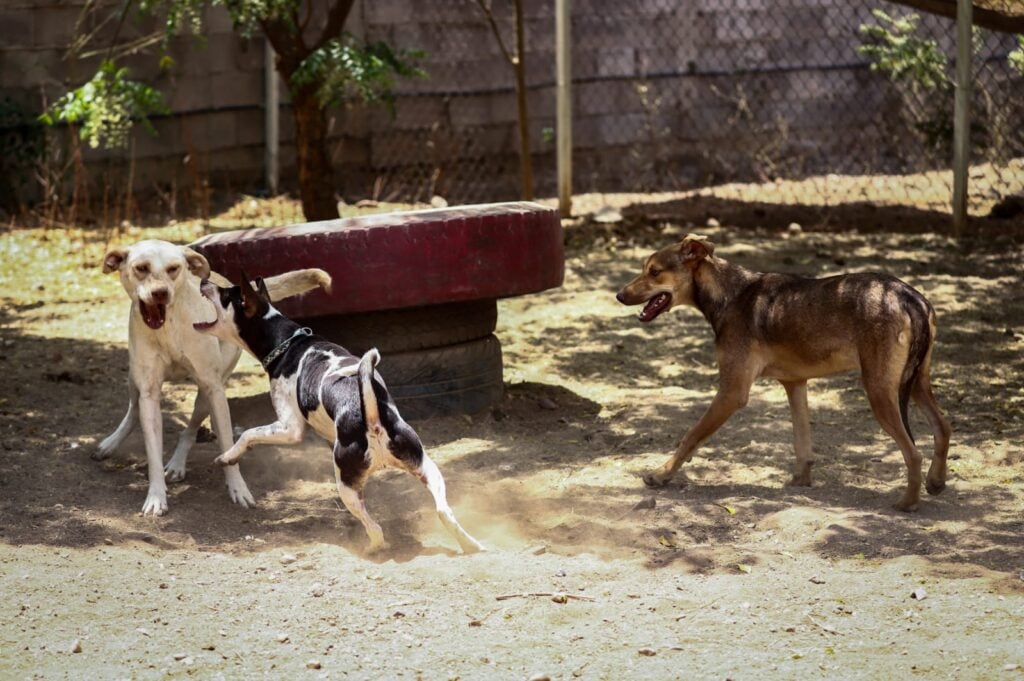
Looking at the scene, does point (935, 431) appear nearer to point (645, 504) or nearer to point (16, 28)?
point (645, 504)

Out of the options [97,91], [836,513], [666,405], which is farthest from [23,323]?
[836,513]

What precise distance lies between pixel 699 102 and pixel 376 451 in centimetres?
988

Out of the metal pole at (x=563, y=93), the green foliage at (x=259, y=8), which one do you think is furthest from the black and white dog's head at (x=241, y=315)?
the metal pole at (x=563, y=93)

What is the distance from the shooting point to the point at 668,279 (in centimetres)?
621

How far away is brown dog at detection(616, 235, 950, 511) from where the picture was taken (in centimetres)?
555

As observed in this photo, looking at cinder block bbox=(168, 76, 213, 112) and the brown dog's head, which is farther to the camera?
cinder block bbox=(168, 76, 213, 112)

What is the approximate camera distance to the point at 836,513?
551 cm

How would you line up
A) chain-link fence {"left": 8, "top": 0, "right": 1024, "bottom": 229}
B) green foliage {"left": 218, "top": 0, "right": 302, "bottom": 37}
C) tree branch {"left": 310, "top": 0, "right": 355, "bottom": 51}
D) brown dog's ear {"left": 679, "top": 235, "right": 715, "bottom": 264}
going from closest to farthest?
brown dog's ear {"left": 679, "top": 235, "right": 715, "bottom": 264}, green foliage {"left": 218, "top": 0, "right": 302, "bottom": 37}, tree branch {"left": 310, "top": 0, "right": 355, "bottom": 51}, chain-link fence {"left": 8, "top": 0, "right": 1024, "bottom": 229}

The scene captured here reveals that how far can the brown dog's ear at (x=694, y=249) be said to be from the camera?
616 centimetres

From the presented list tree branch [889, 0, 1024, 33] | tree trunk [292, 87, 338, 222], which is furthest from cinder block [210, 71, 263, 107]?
tree branch [889, 0, 1024, 33]

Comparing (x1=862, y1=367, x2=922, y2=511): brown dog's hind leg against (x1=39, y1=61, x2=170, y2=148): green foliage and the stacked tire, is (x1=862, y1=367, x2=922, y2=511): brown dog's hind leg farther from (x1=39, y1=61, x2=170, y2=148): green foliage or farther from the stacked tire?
(x1=39, y1=61, x2=170, y2=148): green foliage

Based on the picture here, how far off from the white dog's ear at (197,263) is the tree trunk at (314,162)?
4781mm

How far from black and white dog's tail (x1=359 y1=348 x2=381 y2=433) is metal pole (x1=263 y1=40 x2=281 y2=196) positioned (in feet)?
28.3

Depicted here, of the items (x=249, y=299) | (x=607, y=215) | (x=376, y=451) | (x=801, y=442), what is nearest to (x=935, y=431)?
(x=801, y=442)
